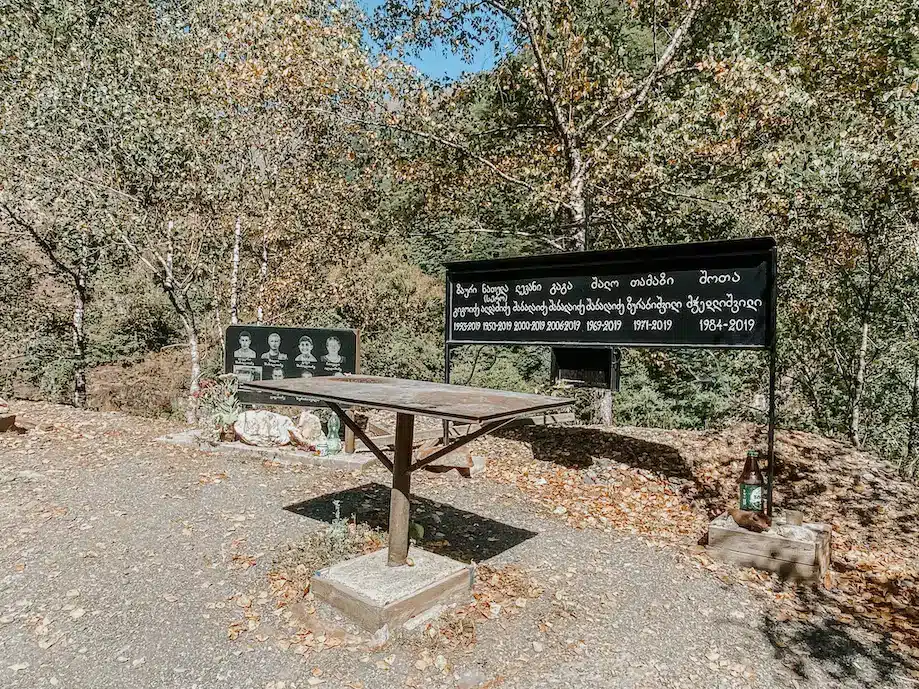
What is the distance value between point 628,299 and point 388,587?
440cm

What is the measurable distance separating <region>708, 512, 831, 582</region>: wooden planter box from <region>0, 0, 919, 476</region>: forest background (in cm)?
493

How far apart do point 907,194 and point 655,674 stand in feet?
27.5

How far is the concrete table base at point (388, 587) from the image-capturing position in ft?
14.3

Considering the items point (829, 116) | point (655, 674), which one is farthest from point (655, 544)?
point (829, 116)

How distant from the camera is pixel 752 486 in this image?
5723mm

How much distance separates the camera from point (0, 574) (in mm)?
5230

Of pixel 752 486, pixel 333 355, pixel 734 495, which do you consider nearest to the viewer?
pixel 752 486

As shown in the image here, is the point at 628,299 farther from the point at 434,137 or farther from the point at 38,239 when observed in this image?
the point at 38,239

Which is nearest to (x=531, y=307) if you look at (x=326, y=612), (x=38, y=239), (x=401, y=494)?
(x=401, y=494)

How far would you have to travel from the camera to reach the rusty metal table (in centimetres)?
421

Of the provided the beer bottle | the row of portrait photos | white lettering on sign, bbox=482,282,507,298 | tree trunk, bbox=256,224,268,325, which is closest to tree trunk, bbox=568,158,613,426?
white lettering on sign, bbox=482,282,507,298

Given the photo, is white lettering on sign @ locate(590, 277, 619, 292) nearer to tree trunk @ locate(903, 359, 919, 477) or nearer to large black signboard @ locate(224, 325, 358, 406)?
large black signboard @ locate(224, 325, 358, 406)

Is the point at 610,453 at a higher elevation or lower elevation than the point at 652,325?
lower

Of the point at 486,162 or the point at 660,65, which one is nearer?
the point at 660,65
